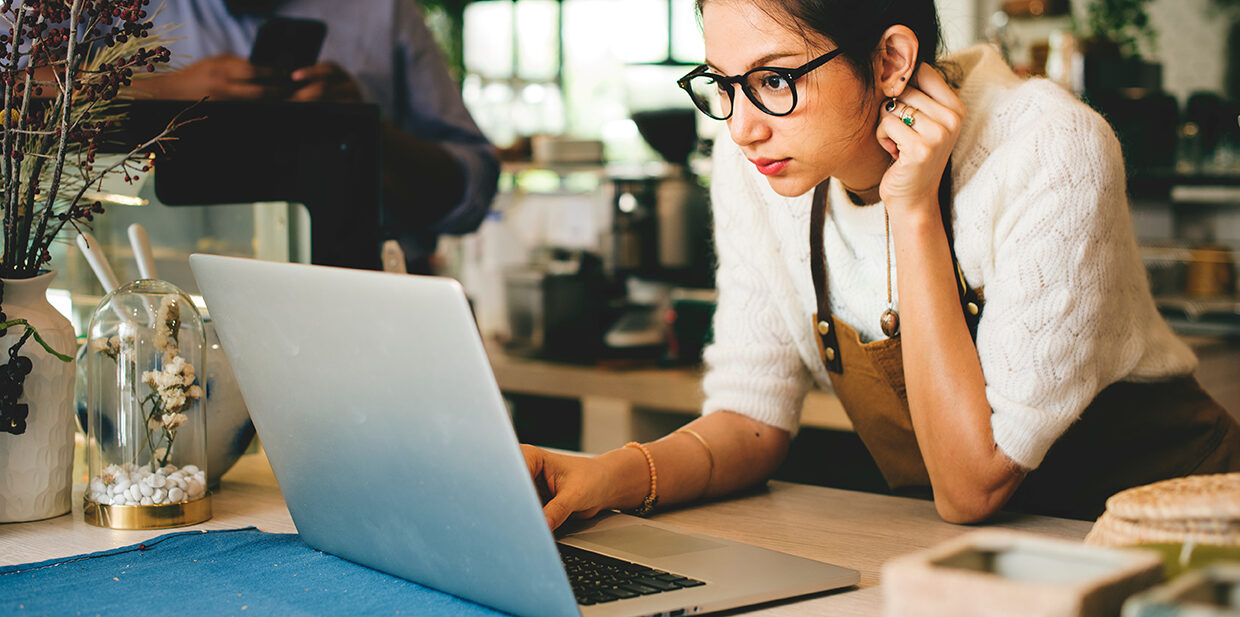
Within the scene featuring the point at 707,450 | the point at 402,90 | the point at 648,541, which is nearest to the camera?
the point at 648,541

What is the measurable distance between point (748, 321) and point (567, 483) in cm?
39

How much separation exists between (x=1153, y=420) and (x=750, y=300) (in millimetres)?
497

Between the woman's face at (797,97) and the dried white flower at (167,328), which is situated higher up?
the woman's face at (797,97)

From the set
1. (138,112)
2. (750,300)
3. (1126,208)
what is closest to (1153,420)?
(1126,208)

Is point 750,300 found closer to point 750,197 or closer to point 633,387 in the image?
point 750,197

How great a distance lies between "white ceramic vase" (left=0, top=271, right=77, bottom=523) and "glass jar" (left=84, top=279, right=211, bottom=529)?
0.03 meters

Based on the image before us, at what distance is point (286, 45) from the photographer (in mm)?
1584

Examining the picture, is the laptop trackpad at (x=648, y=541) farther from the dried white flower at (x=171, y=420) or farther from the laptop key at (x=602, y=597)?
the dried white flower at (x=171, y=420)

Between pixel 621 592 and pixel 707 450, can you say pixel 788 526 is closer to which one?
pixel 707 450

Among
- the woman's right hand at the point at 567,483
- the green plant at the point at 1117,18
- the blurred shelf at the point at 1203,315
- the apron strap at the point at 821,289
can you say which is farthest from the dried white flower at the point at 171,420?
the green plant at the point at 1117,18

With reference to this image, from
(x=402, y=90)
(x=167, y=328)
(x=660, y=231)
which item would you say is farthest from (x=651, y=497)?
(x=660, y=231)

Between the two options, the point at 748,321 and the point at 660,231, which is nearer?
the point at 748,321

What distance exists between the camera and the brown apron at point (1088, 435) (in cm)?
136

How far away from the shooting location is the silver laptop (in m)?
0.74
